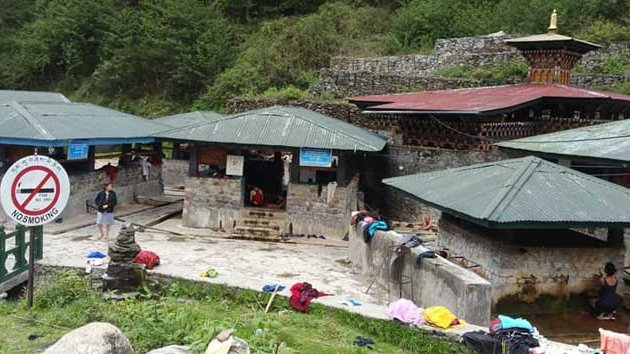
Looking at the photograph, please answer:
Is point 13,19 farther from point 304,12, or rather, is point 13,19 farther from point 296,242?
point 296,242

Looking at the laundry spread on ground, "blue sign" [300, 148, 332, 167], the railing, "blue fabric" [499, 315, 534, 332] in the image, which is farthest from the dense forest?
"blue fabric" [499, 315, 534, 332]

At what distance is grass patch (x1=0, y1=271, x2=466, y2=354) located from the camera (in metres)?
6.34

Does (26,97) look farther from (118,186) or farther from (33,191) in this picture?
(33,191)

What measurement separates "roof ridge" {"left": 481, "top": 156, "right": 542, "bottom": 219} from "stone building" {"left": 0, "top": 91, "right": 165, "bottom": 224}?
11207 mm

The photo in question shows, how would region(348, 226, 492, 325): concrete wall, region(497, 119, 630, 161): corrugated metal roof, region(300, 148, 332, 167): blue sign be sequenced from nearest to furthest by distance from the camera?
region(348, 226, 492, 325): concrete wall, region(497, 119, 630, 161): corrugated metal roof, region(300, 148, 332, 167): blue sign

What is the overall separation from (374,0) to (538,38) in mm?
20074

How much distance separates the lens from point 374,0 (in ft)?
133

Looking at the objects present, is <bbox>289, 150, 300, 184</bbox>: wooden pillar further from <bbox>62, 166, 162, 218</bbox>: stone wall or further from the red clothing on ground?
<bbox>62, 166, 162, 218</bbox>: stone wall

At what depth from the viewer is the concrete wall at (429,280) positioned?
334 inches

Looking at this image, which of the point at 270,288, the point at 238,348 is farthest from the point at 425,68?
the point at 238,348

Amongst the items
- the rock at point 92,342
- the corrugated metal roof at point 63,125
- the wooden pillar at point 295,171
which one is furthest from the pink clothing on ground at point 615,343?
the corrugated metal roof at point 63,125

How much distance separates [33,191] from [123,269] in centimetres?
388

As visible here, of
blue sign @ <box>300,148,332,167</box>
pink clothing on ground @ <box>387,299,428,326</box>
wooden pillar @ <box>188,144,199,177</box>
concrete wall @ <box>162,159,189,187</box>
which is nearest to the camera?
pink clothing on ground @ <box>387,299,428,326</box>

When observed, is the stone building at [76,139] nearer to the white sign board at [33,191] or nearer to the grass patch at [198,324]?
the grass patch at [198,324]
